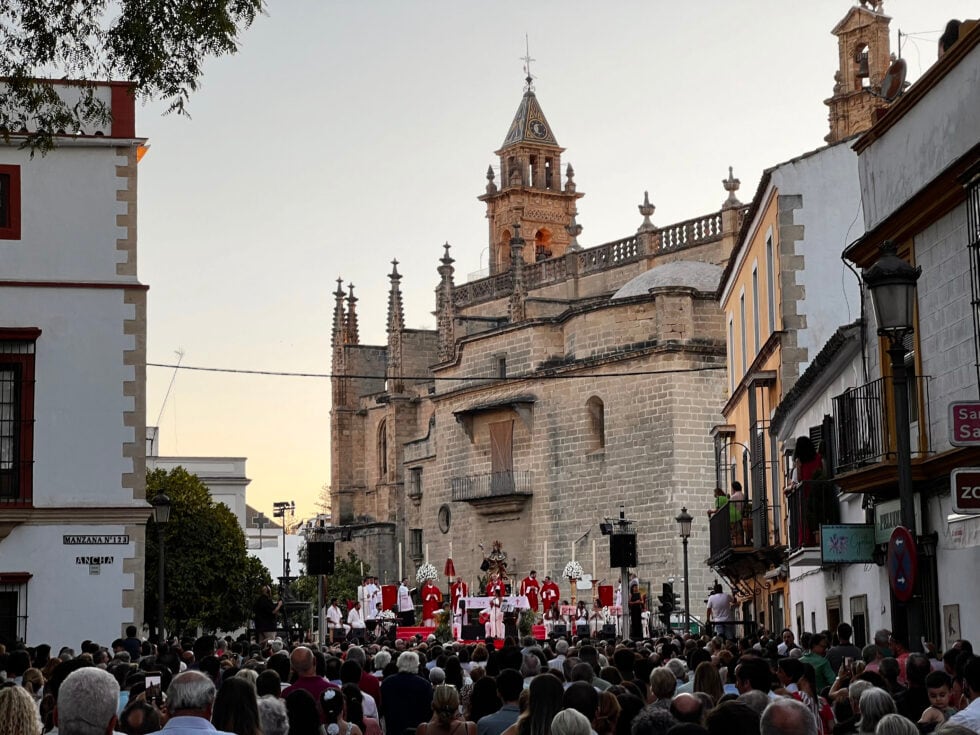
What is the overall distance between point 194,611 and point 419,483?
19.2m

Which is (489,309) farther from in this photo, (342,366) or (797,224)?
(797,224)

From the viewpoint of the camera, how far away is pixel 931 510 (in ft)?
55.2

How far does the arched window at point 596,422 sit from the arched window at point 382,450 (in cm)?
2330

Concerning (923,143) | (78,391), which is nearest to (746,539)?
A: (78,391)

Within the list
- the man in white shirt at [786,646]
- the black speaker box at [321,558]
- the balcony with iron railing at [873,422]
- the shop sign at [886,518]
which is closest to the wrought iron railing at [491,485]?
the black speaker box at [321,558]

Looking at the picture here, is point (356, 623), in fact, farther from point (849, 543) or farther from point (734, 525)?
point (849, 543)

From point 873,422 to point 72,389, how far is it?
35.4 feet

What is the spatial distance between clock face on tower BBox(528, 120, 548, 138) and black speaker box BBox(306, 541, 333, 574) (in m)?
61.4

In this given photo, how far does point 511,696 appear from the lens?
9.61m

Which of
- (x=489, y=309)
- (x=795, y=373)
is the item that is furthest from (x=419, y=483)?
(x=795, y=373)

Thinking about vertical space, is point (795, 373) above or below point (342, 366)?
below

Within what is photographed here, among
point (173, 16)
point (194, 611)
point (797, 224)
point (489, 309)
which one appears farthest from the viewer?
point (489, 309)

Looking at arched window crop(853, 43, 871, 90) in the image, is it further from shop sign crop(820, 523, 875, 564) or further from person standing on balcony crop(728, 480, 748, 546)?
shop sign crop(820, 523, 875, 564)

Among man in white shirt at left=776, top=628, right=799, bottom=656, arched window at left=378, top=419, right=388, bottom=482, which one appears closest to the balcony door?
arched window at left=378, top=419, right=388, bottom=482
